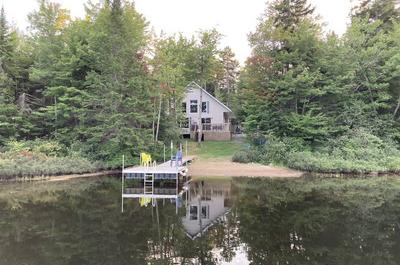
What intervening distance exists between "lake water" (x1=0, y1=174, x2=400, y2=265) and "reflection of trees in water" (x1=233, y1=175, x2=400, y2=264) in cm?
3

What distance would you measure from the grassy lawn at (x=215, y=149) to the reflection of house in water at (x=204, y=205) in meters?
10.4

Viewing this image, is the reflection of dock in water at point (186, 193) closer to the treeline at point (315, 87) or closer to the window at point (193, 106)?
the treeline at point (315, 87)

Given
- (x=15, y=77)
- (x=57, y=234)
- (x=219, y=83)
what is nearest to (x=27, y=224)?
(x=57, y=234)

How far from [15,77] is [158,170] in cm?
1733

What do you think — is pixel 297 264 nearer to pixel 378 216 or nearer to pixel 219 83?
pixel 378 216

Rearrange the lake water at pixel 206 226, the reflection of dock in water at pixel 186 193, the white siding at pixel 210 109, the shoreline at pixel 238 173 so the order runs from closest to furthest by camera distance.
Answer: the lake water at pixel 206 226 < the reflection of dock in water at pixel 186 193 < the shoreline at pixel 238 173 < the white siding at pixel 210 109

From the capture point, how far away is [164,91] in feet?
86.6

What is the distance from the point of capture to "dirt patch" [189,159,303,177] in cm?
2294

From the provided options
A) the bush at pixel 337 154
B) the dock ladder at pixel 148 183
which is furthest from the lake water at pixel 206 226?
the bush at pixel 337 154

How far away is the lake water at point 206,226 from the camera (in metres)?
8.66

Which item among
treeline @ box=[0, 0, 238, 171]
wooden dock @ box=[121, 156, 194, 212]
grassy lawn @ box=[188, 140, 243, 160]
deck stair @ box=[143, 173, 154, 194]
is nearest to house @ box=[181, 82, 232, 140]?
grassy lawn @ box=[188, 140, 243, 160]

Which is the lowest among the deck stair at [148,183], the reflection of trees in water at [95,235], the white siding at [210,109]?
the reflection of trees in water at [95,235]

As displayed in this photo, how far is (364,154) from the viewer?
25.1 metres

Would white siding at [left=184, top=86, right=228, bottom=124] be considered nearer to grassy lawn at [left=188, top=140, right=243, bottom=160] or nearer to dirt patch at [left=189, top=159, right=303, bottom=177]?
grassy lawn at [left=188, top=140, right=243, bottom=160]
